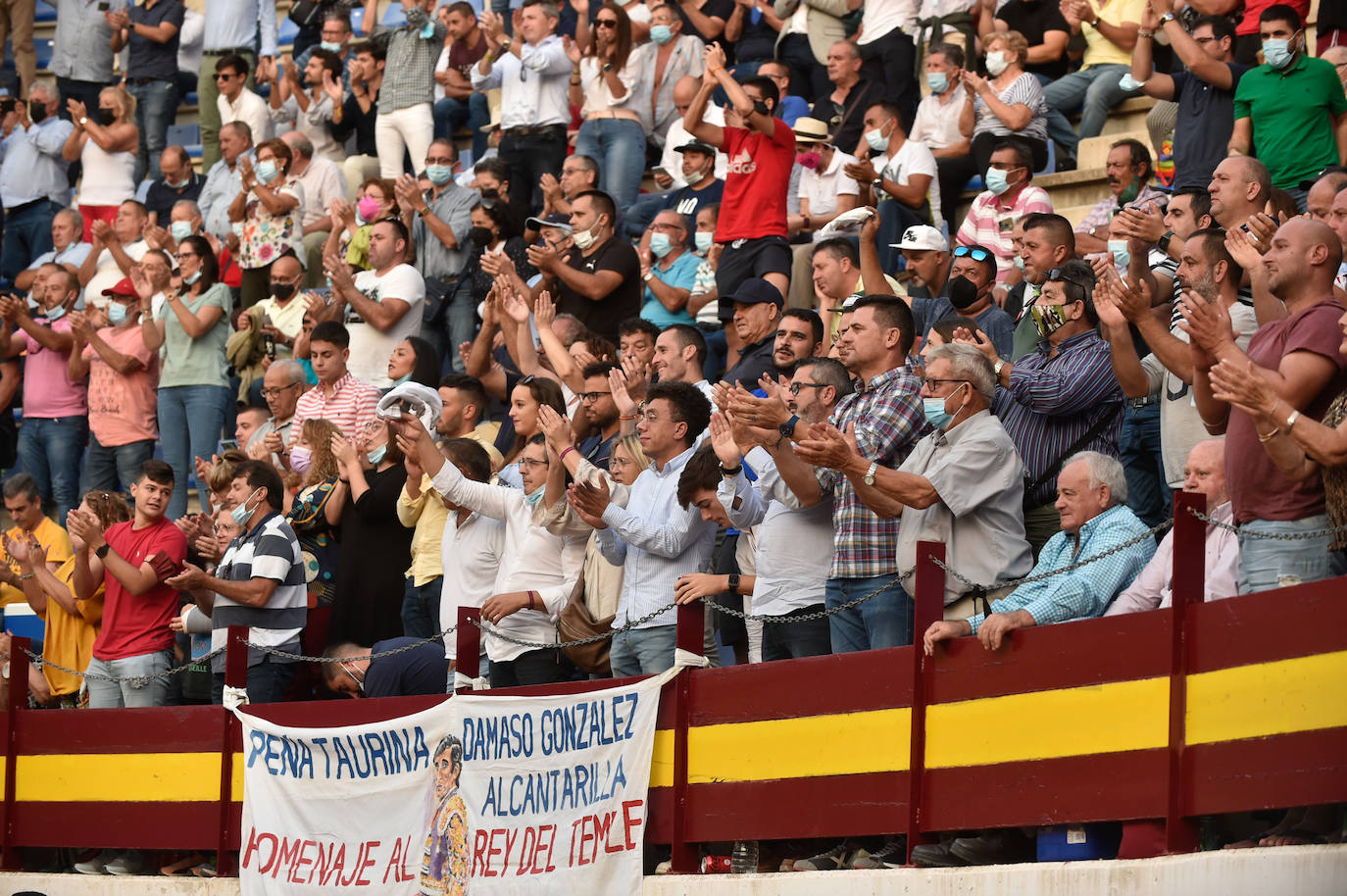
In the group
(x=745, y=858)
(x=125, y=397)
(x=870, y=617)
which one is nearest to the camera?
(x=870, y=617)

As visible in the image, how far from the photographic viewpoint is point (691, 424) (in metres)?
8.50

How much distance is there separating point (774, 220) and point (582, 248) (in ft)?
4.15

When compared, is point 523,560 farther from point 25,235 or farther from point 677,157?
point 25,235

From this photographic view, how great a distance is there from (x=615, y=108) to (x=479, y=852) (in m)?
7.36

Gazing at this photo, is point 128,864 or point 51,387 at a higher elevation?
point 51,387

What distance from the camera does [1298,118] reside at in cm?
998

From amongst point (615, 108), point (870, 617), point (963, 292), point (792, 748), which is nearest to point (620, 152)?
point (615, 108)

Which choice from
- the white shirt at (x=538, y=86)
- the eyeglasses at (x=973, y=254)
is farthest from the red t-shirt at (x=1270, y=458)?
the white shirt at (x=538, y=86)

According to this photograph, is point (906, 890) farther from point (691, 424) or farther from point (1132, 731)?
point (691, 424)

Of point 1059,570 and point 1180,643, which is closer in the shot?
point 1180,643

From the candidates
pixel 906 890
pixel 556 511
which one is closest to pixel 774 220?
pixel 556 511

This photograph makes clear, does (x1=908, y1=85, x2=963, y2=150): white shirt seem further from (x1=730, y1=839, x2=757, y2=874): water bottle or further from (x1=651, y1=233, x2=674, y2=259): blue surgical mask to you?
Result: (x1=730, y1=839, x2=757, y2=874): water bottle

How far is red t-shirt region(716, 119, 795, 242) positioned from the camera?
11359 millimetres

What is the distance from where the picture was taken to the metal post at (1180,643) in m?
5.73
